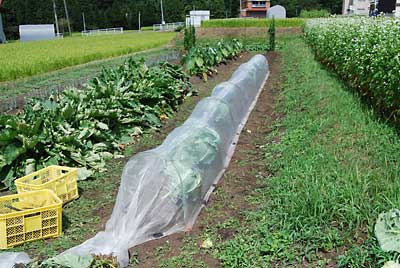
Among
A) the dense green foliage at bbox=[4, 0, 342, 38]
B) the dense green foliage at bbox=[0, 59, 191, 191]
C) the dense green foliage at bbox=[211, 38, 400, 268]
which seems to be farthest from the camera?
the dense green foliage at bbox=[4, 0, 342, 38]

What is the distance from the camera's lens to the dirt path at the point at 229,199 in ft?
11.4

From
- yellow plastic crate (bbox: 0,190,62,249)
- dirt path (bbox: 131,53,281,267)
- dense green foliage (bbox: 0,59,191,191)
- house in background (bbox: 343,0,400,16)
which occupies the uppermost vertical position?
house in background (bbox: 343,0,400,16)

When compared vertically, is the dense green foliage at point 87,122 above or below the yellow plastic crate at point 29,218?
above

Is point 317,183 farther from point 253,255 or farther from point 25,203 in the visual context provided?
point 25,203

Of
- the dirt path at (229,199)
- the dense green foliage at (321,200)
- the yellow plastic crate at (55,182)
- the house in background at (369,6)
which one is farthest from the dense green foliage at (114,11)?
the dense green foliage at (321,200)

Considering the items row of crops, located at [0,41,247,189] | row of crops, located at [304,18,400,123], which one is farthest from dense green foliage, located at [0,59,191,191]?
row of crops, located at [304,18,400,123]

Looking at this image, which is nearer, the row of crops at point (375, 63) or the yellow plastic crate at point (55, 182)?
the yellow plastic crate at point (55, 182)

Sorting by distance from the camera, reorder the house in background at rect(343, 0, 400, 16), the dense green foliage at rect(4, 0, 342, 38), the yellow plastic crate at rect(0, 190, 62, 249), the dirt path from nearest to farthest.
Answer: the dirt path → the yellow plastic crate at rect(0, 190, 62, 249) → the house in background at rect(343, 0, 400, 16) → the dense green foliage at rect(4, 0, 342, 38)

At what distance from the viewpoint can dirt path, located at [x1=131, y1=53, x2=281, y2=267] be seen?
3471 millimetres

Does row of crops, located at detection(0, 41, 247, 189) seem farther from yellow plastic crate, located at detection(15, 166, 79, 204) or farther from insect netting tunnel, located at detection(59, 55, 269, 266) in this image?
insect netting tunnel, located at detection(59, 55, 269, 266)

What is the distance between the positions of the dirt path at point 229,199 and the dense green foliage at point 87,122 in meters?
1.80

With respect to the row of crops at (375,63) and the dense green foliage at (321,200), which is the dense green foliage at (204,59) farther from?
the dense green foliage at (321,200)

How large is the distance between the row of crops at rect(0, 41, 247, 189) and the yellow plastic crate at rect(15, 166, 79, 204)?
29cm

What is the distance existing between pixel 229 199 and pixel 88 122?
2.60m
